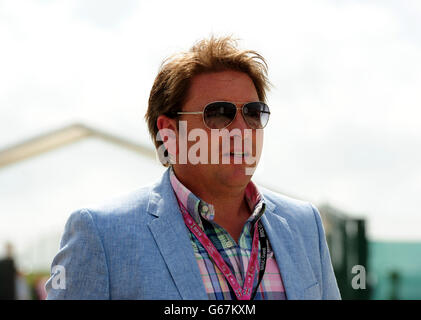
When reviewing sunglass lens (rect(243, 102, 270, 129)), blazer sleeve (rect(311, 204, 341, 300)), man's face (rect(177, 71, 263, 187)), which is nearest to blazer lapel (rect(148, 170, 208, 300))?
man's face (rect(177, 71, 263, 187))

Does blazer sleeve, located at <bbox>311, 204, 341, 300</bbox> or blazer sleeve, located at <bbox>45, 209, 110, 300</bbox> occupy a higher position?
blazer sleeve, located at <bbox>45, 209, 110, 300</bbox>

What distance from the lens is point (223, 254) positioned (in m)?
2.34

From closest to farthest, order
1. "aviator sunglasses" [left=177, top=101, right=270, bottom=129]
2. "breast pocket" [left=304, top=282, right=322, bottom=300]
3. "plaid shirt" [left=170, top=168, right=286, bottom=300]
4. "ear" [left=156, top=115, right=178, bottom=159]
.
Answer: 1. "plaid shirt" [left=170, top=168, right=286, bottom=300]
2. "breast pocket" [left=304, top=282, right=322, bottom=300]
3. "aviator sunglasses" [left=177, top=101, right=270, bottom=129]
4. "ear" [left=156, top=115, right=178, bottom=159]

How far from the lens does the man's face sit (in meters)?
2.41

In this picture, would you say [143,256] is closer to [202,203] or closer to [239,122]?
[202,203]

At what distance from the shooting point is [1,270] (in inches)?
287

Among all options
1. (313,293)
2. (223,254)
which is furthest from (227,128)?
(313,293)

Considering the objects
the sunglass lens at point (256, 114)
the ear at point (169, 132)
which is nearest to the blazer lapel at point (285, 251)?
the sunglass lens at point (256, 114)

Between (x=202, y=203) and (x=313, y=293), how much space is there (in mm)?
583

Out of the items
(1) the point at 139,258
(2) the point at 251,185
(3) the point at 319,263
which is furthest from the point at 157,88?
(3) the point at 319,263

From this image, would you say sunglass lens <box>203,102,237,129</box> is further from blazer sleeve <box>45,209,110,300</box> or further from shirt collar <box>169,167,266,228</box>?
blazer sleeve <box>45,209,110,300</box>

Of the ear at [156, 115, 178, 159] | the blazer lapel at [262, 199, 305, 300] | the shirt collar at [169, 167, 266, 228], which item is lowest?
the blazer lapel at [262, 199, 305, 300]

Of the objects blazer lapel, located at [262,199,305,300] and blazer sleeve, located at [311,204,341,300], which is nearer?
blazer lapel, located at [262,199,305,300]
